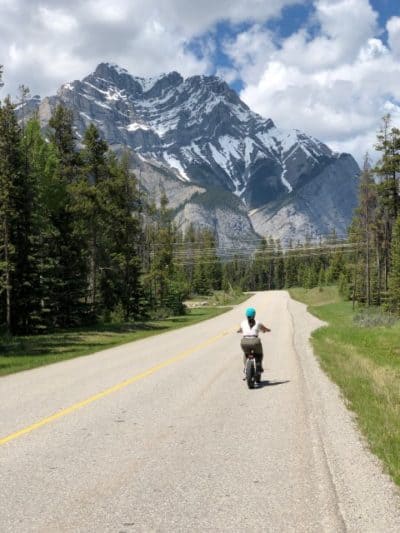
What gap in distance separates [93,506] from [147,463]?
1.40 meters

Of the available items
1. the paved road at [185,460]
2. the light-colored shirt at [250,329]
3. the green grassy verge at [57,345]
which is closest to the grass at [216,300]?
the green grassy verge at [57,345]

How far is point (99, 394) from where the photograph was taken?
36.0ft

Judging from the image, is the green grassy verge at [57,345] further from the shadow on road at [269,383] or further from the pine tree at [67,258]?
the shadow on road at [269,383]

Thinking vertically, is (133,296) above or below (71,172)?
below

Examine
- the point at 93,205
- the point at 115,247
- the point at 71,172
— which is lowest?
the point at 115,247

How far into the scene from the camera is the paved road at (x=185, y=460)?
481cm

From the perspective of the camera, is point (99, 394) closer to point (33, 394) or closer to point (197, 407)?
point (33, 394)

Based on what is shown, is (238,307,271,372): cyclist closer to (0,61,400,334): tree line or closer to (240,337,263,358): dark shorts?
(240,337,263,358): dark shorts

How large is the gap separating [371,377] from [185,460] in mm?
7852

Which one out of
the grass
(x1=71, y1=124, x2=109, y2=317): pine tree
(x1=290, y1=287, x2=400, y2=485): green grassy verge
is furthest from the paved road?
the grass

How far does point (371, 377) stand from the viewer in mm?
12938

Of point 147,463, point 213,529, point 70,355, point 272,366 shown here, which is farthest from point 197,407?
point 70,355

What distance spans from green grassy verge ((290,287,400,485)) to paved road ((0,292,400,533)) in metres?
0.31

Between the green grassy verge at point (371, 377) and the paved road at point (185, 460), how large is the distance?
0.31 meters
